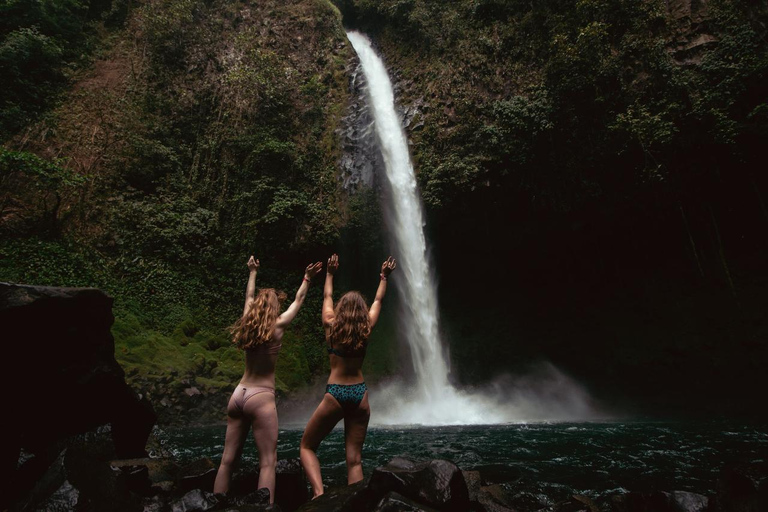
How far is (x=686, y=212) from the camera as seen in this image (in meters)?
12.0

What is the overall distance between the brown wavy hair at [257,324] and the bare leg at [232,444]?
48 cm

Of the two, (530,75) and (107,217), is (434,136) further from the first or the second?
(107,217)

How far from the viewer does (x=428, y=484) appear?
2781mm

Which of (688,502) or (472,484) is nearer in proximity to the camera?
(688,502)

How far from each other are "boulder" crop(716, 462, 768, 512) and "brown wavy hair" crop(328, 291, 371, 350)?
2.96 metres

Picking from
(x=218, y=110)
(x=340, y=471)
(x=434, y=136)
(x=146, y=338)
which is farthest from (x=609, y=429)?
(x=218, y=110)

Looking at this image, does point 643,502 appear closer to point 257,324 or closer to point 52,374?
point 257,324

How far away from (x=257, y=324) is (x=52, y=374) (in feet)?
6.97

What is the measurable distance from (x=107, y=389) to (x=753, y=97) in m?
14.4

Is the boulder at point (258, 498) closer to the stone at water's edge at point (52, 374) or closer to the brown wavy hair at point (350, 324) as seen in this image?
the brown wavy hair at point (350, 324)

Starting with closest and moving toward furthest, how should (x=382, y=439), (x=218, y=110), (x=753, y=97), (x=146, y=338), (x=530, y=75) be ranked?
(x=382, y=439), (x=753, y=97), (x=146, y=338), (x=530, y=75), (x=218, y=110)

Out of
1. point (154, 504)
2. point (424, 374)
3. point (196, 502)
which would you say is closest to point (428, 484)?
point (196, 502)

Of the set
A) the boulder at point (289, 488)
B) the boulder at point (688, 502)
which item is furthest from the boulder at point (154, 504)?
the boulder at point (688, 502)

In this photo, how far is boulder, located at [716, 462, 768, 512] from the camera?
112 inches
